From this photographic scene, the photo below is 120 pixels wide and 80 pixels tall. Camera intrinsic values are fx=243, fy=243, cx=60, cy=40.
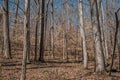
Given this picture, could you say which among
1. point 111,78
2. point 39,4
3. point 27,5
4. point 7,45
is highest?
point 39,4

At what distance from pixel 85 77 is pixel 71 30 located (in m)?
36.1

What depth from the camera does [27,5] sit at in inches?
340

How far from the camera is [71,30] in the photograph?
158 feet

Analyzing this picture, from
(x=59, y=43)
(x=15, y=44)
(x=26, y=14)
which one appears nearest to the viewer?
(x=26, y=14)

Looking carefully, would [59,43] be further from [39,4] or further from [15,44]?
[39,4]

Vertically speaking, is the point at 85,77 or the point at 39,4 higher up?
the point at 39,4

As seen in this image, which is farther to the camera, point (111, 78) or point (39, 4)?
point (39, 4)

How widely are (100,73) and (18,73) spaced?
4277 millimetres

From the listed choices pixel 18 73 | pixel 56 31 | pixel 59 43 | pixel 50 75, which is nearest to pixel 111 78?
pixel 50 75

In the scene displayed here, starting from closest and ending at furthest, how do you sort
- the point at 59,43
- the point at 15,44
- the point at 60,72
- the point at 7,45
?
the point at 60,72, the point at 7,45, the point at 15,44, the point at 59,43

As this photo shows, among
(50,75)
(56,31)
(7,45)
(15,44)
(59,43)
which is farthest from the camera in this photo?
(56,31)

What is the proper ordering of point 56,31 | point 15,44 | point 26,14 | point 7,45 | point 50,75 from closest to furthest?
point 26,14
point 50,75
point 7,45
point 15,44
point 56,31

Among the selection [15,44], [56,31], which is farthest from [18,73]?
[56,31]

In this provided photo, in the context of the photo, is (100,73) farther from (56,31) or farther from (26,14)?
(56,31)
